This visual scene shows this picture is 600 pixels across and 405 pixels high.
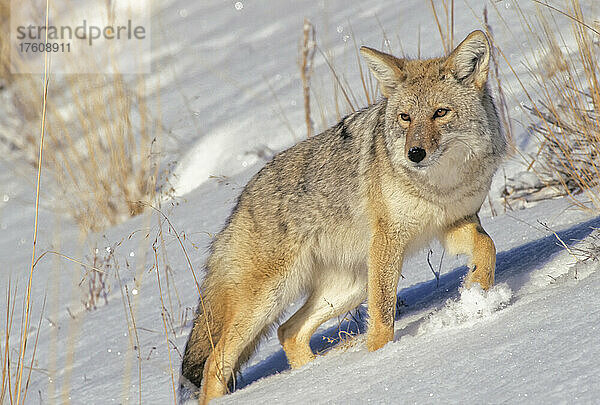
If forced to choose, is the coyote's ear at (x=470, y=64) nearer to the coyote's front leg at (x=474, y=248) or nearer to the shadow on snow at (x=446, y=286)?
the coyote's front leg at (x=474, y=248)

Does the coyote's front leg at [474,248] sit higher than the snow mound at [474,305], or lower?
higher

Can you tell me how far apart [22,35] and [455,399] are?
32.0ft

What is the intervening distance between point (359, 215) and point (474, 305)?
3.02 feet

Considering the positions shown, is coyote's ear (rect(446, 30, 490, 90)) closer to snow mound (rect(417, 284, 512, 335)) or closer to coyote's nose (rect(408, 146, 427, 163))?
coyote's nose (rect(408, 146, 427, 163))

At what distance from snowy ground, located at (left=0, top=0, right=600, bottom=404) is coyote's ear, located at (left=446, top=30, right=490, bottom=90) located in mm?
980

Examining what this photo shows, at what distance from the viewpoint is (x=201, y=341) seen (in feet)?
12.9

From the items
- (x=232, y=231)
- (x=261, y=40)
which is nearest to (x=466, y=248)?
(x=232, y=231)

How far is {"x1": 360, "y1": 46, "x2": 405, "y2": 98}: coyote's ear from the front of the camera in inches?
146

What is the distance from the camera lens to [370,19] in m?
8.23

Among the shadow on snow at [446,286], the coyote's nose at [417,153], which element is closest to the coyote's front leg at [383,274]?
the shadow on snow at [446,286]

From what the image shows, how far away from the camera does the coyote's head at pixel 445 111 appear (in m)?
3.42

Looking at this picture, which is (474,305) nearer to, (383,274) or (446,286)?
(383,274)

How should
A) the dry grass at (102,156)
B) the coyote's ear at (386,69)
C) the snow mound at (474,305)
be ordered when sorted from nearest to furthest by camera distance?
the snow mound at (474,305) → the coyote's ear at (386,69) → the dry grass at (102,156)

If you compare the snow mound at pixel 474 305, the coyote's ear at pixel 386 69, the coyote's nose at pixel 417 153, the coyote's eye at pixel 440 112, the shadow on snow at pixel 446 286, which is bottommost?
the shadow on snow at pixel 446 286
